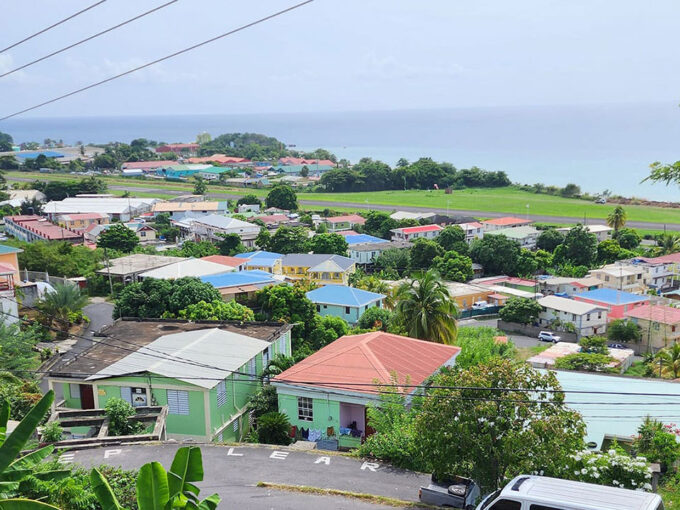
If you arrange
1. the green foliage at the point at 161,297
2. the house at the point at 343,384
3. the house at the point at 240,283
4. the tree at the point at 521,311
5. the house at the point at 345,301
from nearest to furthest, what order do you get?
the house at the point at 343,384 → the green foliage at the point at 161,297 → the house at the point at 240,283 → the house at the point at 345,301 → the tree at the point at 521,311

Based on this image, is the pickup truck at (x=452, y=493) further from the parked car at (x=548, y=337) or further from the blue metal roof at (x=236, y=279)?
the parked car at (x=548, y=337)

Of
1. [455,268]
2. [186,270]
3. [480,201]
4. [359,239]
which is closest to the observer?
[186,270]

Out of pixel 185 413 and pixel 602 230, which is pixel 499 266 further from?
pixel 185 413

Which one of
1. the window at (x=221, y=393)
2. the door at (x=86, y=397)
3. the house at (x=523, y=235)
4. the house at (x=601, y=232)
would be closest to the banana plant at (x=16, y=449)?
the window at (x=221, y=393)

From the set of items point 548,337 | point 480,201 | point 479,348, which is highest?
point 480,201

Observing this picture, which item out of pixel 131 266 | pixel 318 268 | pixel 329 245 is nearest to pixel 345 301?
pixel 318 268

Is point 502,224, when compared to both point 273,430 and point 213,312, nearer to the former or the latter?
point 213,312
